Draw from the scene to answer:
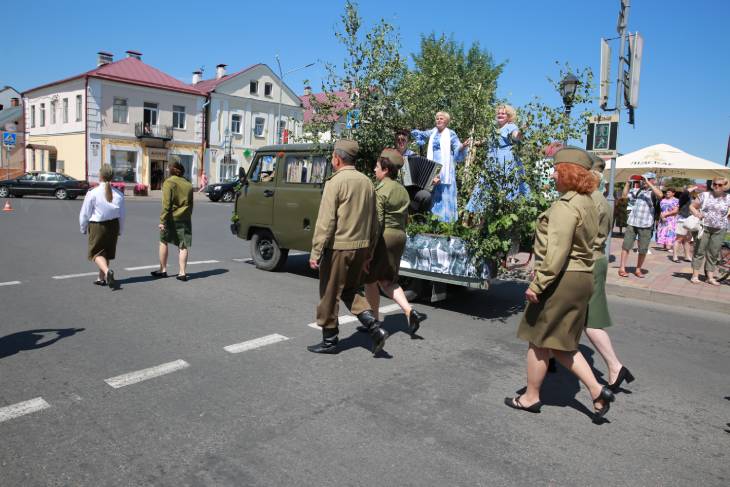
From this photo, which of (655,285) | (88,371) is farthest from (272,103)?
(88,371)

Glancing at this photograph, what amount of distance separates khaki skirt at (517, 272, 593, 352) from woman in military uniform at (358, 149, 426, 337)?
2012 millimetres

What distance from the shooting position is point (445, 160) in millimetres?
7586

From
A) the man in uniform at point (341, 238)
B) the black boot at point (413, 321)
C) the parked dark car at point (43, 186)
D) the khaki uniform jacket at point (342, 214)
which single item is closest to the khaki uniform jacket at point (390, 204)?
the man in uniform at point (341, 238)

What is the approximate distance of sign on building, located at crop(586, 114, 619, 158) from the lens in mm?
9719

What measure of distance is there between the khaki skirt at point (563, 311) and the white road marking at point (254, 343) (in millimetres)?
2598

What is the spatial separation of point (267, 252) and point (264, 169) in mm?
1395

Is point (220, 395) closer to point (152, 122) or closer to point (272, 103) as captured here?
point (152, 122)

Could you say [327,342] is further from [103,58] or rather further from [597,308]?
[103,58]

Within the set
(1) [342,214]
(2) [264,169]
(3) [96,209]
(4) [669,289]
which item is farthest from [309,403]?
(4) [669,289]

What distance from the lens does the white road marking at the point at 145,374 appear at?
4168 millimetres

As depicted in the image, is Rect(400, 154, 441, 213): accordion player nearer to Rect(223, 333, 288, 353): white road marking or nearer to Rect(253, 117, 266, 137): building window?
Rect(223, 333, 288, 353): white road marking

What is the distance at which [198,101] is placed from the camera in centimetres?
4294

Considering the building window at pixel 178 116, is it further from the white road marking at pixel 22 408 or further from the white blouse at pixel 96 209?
the white road marking at pixel 22 408

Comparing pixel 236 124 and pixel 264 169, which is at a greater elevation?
pixel 236 124
